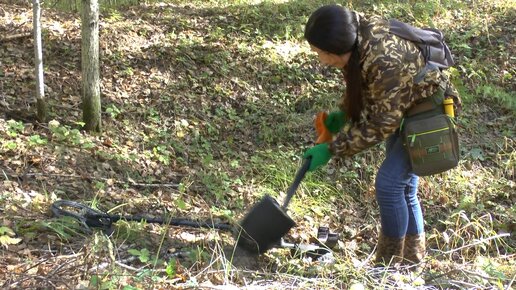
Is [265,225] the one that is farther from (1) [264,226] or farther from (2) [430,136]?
(2) [430,136]

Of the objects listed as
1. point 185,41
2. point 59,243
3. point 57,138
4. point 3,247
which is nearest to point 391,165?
point 59,243

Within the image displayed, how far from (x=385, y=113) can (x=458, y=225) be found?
2.02 metres

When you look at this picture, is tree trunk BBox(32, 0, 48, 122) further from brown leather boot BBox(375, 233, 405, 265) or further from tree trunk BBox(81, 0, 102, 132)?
brown leather boot BBox(375, 233, 405, 265)

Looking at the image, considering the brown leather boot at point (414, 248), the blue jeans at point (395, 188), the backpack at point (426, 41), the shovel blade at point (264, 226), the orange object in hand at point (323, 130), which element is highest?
the backpack at point (426, 41)

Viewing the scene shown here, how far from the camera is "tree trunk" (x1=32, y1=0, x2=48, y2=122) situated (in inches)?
201

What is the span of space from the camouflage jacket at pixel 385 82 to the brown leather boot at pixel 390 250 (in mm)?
690

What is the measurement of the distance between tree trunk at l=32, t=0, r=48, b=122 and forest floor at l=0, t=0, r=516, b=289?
141 millimetres

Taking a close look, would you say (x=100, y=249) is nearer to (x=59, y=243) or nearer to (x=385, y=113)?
(x=59, y=243)

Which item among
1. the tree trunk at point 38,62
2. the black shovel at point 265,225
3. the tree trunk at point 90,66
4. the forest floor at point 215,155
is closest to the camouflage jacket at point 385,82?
the black shovel at point 265,225

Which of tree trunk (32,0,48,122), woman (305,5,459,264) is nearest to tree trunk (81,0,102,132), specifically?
tree trunk (32,0,48,122)

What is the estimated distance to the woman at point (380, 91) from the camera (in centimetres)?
304

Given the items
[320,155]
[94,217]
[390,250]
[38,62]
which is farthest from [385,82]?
[38,62]

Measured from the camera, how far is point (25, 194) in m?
4.14

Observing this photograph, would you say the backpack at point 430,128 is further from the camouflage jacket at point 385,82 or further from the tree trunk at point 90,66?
the tree trunk at point 90,66
